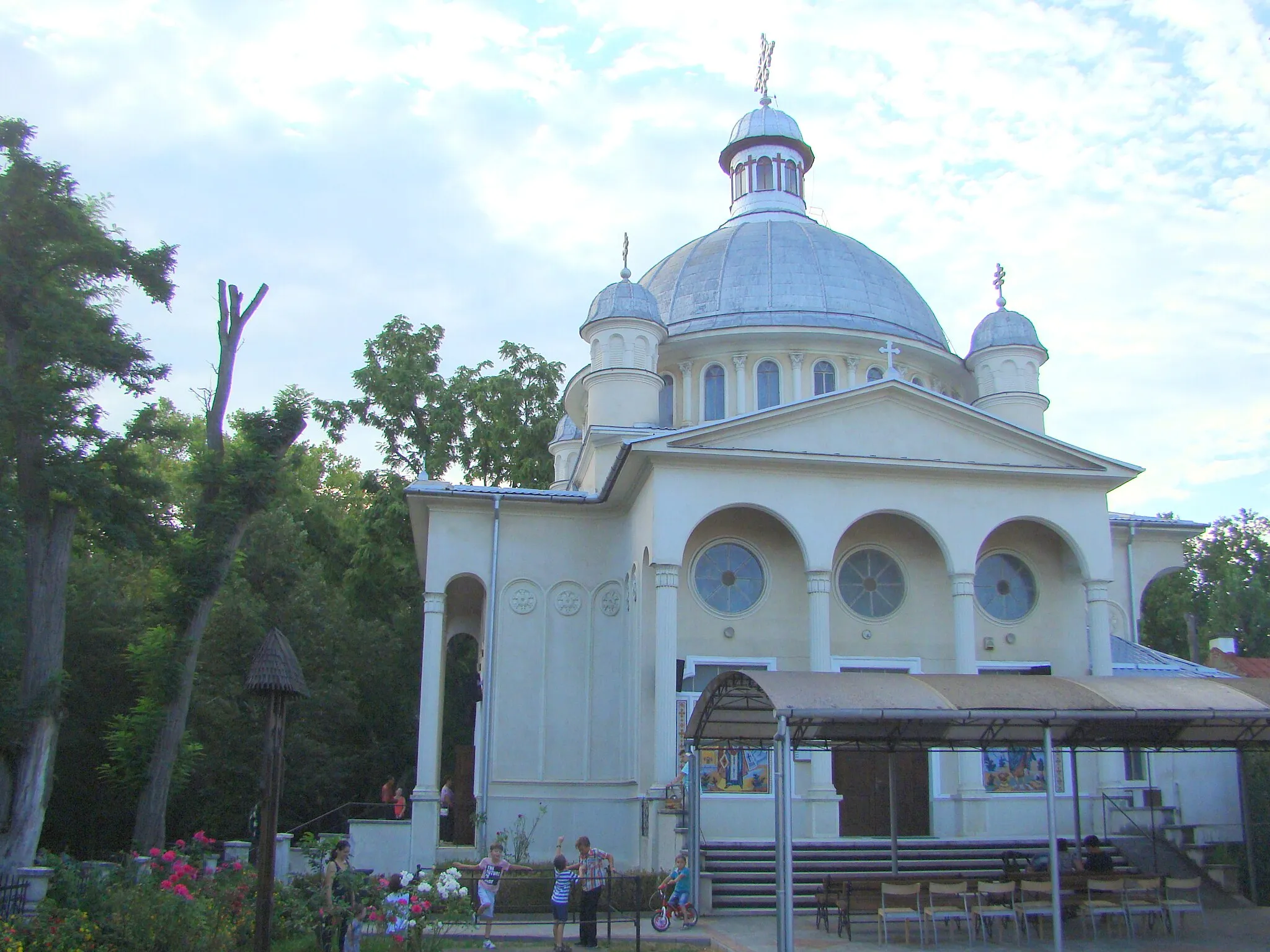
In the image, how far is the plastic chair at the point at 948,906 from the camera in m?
14.3

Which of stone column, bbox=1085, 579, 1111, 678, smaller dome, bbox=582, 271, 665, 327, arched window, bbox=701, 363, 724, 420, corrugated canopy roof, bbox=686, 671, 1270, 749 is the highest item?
smaller dome, bbox=582, 271, 665, 327

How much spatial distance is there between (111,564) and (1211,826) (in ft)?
86.3

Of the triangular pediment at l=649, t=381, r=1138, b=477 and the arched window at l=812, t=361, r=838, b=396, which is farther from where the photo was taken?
the arched window at l=812, t=361, r=838, b=396

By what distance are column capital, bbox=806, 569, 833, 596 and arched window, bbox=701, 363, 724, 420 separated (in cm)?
820

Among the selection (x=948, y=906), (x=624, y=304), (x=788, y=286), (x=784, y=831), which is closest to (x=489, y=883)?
(x=784, y=831)

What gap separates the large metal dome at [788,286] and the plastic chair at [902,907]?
53.0 ft

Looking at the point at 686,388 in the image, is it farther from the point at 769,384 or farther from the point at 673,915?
the point at 673,915

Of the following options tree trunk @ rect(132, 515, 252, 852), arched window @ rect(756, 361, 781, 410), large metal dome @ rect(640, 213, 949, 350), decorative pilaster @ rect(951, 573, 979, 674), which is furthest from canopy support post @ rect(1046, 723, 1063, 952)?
large metal dome @ rect(640, 213, 949, 350)

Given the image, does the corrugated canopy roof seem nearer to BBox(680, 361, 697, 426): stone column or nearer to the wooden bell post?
the wooden bell post

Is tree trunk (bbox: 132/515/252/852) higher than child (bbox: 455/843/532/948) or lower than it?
higher

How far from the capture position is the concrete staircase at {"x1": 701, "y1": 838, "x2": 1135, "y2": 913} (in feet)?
56.4

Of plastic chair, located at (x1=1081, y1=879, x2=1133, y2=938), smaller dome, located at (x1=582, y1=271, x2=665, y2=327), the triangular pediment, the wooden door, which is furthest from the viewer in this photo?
→ smaller dome, located at (x1=582, y1=271, x2=665, y2=327)

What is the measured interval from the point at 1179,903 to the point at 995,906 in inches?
97.3

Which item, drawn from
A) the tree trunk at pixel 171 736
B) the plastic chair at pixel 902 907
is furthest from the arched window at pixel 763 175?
the plastic chair at pixel 902 907
